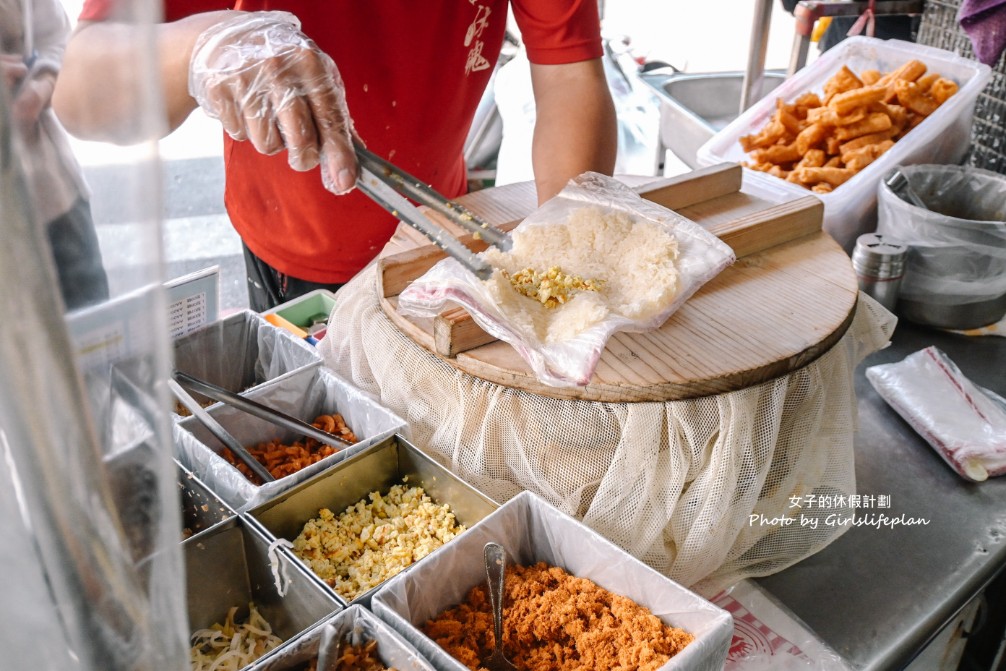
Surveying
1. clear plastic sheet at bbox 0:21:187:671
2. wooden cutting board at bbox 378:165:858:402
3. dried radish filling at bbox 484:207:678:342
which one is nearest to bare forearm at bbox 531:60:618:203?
wooden cutting board at bbox 378:165:858:402

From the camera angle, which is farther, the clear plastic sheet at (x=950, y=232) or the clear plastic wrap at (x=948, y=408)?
the clear plastic sheet at (x=950, y=232)

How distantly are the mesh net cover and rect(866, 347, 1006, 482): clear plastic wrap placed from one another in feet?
0.86

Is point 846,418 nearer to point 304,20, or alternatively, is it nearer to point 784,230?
point 784,230

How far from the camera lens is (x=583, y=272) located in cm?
108

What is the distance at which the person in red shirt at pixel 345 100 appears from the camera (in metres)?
0.98

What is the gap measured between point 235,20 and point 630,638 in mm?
880

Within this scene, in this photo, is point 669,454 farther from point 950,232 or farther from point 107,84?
point 950,232

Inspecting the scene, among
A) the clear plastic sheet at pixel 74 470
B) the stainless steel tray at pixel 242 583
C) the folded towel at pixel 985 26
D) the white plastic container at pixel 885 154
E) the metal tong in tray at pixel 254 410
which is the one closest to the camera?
the clear plastic sheet at pixel 74 470

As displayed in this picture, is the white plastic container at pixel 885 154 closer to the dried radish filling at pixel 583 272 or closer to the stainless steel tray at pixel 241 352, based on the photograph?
the dried radish filling at pixel 583 272

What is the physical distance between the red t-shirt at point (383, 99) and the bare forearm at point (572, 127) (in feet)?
0.11

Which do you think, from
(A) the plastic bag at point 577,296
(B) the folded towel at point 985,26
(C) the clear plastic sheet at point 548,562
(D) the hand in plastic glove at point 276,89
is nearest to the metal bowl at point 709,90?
(B) the folded towel at point 985,26

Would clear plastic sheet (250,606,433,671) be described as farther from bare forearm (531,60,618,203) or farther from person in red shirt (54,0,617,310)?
bare forearm (531,60,618,203)

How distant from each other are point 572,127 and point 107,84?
125 centimetres

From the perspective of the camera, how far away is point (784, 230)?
1.28m
